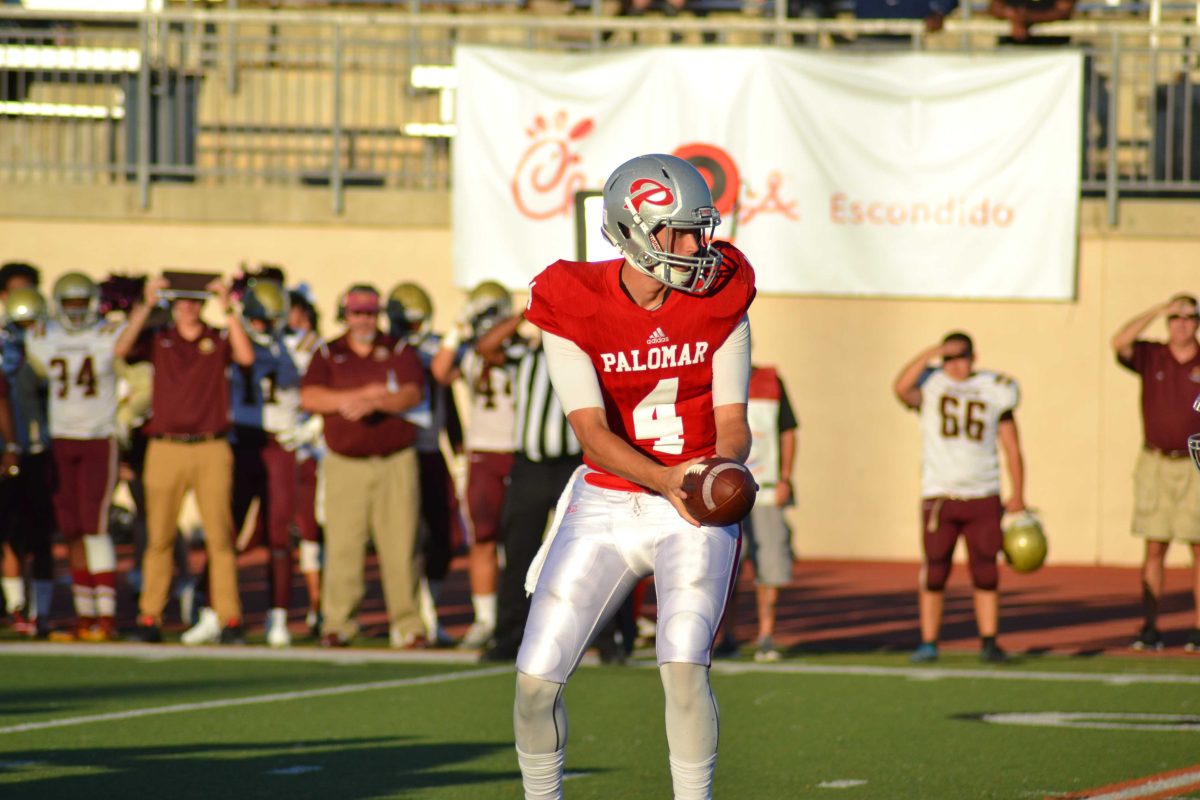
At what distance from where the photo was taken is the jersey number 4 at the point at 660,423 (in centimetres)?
533

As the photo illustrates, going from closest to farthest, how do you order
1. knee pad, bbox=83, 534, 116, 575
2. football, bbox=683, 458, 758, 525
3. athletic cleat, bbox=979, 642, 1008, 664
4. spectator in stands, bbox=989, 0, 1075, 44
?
football, bbox=683, 458, 758, 525, athletic cleat, bbox=979, 642, 1008, 664, knee pad, bbox=83, 534, 116, 575, spectator in stands, bbox=989, 0, 1075, 44

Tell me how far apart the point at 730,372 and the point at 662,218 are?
48 centimetres

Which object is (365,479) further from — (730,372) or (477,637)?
(730,372)

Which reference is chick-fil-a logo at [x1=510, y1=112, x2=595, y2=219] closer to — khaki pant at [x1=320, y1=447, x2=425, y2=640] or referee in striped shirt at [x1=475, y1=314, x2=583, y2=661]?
khaki pant at [x1=320, y1=447, x2=425, y2=640]

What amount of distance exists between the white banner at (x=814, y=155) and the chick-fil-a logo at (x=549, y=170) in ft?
0.04

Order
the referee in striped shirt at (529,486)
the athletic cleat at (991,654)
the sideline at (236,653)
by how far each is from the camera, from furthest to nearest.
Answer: the athletic cleat at (991,654)
the sideline at (236,653)
the referee in striped shirt at (529,486)

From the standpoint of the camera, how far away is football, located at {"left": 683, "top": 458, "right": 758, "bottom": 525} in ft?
16.2

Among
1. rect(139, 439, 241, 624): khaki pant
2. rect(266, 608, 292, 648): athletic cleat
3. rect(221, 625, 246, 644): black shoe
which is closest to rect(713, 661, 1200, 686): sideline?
rect(266, 608, 292, 648): athletic cleat

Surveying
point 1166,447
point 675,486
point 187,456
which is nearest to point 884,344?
point 1166,447

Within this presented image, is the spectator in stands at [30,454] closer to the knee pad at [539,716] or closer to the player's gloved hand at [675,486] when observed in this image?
the knee pad at [539,716]

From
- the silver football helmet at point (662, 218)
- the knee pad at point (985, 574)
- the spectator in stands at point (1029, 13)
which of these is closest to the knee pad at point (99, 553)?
the knee pad at point (985, 574)

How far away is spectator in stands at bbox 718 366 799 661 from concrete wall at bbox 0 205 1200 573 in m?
6.30

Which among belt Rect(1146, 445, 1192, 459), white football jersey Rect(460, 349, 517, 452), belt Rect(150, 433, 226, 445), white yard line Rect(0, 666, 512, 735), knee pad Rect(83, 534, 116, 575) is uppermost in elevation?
white football jersey Rect(460, 349, 517, 452)

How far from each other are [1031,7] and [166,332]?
9883 mm
